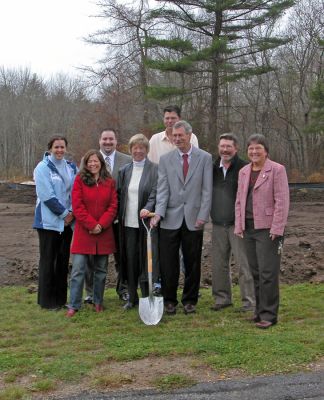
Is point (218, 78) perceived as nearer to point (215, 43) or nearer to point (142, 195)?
point (215, 43)

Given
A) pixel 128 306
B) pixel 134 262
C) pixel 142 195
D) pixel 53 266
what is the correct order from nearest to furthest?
1. pixel 142 195
2. pixel 134 262
3. pixel 128 306
4. pixel 53 266

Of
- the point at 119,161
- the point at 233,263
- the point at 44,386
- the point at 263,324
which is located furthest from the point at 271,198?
the point at 233,263

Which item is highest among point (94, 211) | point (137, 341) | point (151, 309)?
point (94, 211)

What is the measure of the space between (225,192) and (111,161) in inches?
62.5

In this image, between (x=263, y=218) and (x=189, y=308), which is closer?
(x=263, y=218)

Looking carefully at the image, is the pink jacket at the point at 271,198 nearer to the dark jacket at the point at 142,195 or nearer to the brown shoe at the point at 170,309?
the dark jacket at the point at 142,195

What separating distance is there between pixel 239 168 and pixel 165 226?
1.09 metres

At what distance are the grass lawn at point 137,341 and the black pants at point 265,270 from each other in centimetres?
21

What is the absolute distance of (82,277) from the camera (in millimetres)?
6598

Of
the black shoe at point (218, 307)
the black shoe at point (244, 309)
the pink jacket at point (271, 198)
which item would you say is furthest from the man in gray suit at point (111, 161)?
the pink jacket at point (271, 198)

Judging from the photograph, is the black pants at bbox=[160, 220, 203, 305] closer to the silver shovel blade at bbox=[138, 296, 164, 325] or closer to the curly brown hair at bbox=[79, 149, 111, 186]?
the silver shovel blade at bbox=[138, 296, 164, 325]

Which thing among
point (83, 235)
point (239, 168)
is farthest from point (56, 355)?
point (239, 168)

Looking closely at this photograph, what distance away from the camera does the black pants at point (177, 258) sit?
6348 millimetres

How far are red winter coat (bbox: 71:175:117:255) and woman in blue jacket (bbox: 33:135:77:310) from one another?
275mm
